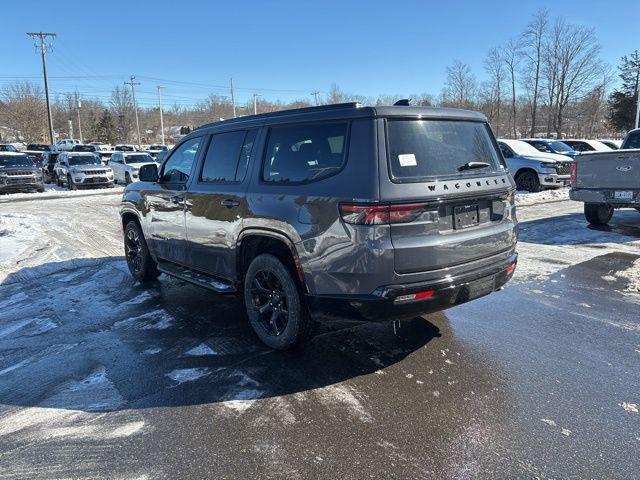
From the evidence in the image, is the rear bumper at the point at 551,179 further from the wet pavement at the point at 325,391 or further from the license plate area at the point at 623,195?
the wet pavement at the point at 325,391

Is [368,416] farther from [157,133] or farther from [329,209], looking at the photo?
[157,133]

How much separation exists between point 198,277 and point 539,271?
15.0 feet

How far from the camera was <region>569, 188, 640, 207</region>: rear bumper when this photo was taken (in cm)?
873

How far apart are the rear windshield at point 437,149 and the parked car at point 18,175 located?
21054 mm

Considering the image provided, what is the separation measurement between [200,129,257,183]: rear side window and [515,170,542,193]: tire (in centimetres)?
1409

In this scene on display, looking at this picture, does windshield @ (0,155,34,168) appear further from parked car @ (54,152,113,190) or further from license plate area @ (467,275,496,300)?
license plate area @ (467,275,496,300)

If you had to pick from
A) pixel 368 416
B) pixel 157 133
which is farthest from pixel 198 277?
pixel 157 133

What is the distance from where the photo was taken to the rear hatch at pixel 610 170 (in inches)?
341

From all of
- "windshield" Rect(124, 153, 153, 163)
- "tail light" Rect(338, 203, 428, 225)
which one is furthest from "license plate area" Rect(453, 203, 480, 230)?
"windshield" Rect(124, 153, 153, 163)

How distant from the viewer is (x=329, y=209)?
344 cm

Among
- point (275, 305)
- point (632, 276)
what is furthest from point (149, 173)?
point (632, 276)

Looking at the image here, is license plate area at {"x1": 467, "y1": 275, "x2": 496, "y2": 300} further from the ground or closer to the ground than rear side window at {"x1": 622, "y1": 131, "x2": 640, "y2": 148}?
closer to the ground

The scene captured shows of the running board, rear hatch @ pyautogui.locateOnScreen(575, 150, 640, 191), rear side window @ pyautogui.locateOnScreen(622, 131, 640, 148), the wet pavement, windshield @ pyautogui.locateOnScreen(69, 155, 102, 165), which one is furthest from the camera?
windshield @ pyautogui.locateOnScreen(69, 155, 102, 165)

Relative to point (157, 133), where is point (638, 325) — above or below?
below
